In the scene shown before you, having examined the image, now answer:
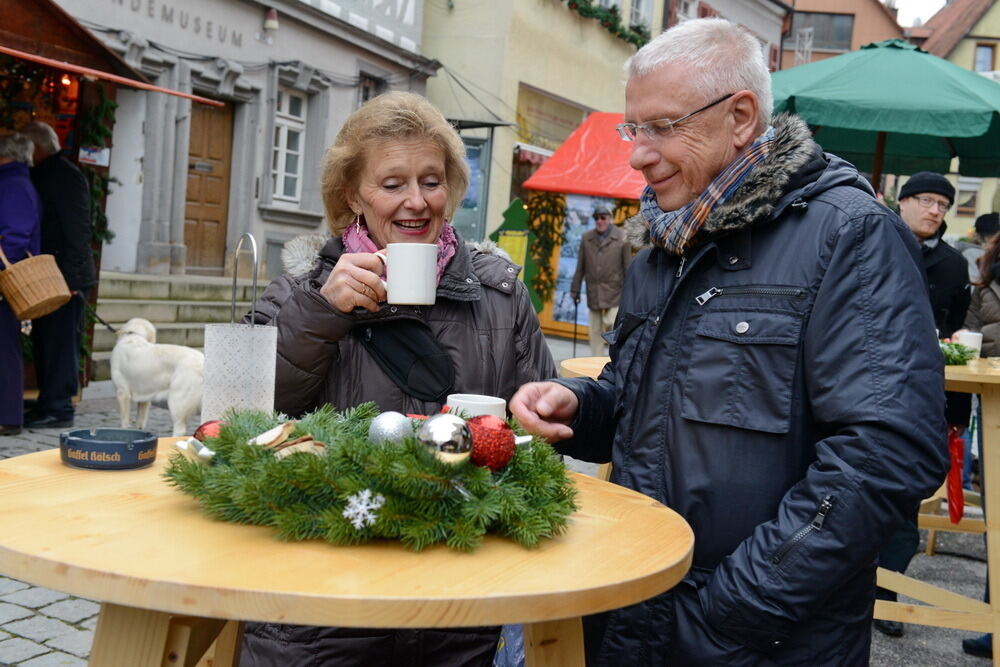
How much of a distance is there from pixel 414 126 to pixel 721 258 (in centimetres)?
93

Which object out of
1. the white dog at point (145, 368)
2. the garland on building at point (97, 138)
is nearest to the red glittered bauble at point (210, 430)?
the white dog at point (145, 368)

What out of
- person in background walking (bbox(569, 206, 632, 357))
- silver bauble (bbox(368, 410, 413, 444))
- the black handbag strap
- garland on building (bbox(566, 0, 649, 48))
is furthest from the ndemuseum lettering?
silver bauble (bbox(368, 410, 413, 444))

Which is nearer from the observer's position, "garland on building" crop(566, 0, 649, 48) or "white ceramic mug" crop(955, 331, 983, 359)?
"white ceramic mug" crop(955, 331, 983, 359)

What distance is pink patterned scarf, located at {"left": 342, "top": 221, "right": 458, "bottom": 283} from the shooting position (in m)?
2.44

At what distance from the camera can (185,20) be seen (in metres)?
12.2

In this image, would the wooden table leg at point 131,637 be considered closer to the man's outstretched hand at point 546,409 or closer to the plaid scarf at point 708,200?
the man's outstretched hand at point 546,409

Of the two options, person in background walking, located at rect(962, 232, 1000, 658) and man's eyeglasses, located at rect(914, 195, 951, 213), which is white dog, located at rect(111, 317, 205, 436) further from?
person in background walking, located at rect(962, 232, 1000, 658)

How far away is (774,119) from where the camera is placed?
203 cm

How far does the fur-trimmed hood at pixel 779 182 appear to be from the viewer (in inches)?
72.6

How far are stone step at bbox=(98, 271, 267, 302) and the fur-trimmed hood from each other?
878cm

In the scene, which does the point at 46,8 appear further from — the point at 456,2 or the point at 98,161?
the point at 456,2

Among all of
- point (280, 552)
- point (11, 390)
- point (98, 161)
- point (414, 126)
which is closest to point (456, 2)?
point (98, 161)

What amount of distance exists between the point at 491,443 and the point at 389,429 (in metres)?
0.15

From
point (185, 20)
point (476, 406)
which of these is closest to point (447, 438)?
point (476, 406)
